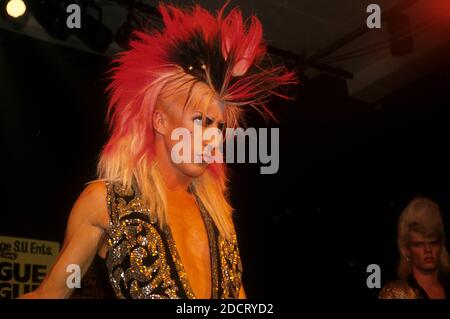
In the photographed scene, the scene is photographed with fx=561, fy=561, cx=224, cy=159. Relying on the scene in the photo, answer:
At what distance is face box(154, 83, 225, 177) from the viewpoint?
6.56 feet

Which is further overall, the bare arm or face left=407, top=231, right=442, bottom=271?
face left=407, top=231, right=442, bottom=271

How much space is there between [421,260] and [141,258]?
2426mm

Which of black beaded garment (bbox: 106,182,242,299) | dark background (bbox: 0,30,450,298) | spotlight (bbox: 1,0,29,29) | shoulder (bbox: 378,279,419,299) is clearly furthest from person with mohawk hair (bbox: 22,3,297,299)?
dark background (bbox: 0,30,450,298)

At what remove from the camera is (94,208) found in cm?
181

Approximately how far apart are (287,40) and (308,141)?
1.00m

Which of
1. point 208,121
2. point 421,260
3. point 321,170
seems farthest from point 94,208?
point 321,170

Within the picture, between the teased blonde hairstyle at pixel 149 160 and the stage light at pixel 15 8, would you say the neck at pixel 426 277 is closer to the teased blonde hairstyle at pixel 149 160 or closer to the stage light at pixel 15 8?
the teased blonde hairstyle at pixel 149 160

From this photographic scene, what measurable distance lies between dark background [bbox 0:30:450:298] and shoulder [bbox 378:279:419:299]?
1505 mm

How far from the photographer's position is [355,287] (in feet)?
17.3

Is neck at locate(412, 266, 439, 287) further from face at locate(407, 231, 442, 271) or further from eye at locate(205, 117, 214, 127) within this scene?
eye at locate(205, 117, 214, 127)

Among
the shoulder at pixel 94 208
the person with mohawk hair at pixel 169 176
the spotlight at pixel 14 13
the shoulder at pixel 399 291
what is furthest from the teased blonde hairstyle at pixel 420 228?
the spotlight at pixel 14 13

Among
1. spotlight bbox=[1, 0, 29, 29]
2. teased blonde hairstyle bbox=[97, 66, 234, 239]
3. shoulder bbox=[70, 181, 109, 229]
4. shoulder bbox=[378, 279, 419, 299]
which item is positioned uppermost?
spotlight bbox=[1, 0, 29, 29]

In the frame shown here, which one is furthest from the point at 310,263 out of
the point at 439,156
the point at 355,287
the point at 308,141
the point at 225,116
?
the point at 225,116

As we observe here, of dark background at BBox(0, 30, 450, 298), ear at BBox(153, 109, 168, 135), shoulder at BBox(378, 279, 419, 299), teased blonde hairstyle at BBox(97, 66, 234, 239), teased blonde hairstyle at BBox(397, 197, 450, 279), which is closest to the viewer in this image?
teased blonde hairstyle at BBox(97, 66, 234, 239)
